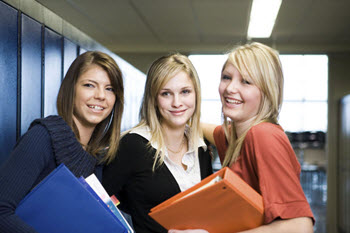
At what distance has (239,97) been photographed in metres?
1.58

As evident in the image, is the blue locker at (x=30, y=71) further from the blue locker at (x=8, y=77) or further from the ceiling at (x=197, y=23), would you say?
the ceiling at (x=197, y=23)

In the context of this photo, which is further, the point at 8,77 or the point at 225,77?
the point at 8,77

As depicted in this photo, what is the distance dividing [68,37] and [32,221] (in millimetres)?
1572

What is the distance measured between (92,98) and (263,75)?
83 centimetres

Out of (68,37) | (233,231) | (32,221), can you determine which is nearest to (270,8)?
(68,37)

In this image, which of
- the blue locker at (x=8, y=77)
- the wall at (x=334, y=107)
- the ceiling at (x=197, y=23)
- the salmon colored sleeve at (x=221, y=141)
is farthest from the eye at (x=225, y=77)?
the wall at (x=334, y=107)

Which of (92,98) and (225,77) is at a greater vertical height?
(225,77)

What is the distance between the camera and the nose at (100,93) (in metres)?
1.77

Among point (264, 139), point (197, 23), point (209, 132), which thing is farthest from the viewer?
point (197, 23)

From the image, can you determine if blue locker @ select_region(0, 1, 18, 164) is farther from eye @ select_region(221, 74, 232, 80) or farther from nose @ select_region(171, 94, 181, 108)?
eye @ select_region(221, 74, 232, 80)

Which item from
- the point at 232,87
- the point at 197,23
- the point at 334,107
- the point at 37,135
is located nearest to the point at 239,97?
the point at 232,87

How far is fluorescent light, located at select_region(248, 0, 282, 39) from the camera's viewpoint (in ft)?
16.1

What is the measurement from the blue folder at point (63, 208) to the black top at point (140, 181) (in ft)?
1.57

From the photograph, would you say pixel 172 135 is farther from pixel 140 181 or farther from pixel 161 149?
pixel 140 181
